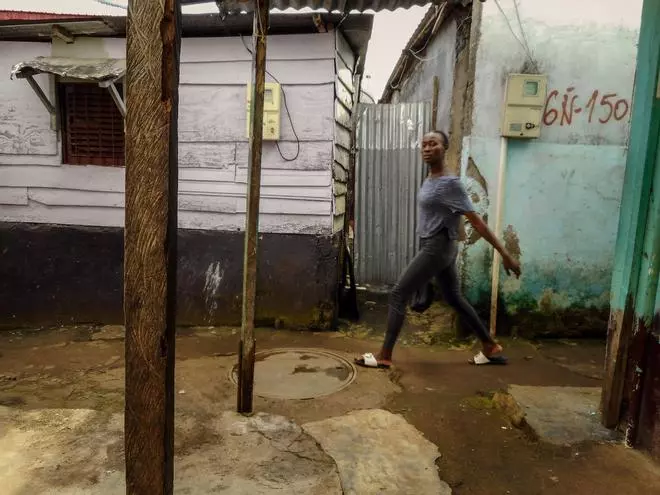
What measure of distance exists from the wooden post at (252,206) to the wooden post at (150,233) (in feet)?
4.91

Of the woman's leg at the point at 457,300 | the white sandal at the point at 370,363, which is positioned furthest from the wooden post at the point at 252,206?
the woman's leg at the point at 457,300

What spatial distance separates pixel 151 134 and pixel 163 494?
113 centimetres

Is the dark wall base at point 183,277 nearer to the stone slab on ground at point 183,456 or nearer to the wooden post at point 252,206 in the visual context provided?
the wooden post at point 252,206

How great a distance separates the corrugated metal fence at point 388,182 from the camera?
241 inches

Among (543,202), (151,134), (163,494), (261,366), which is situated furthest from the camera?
(543,202)

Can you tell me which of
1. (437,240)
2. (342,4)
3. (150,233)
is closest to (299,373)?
(437,240)

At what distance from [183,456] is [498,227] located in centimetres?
360

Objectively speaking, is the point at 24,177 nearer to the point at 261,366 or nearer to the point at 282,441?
the point at 261,366

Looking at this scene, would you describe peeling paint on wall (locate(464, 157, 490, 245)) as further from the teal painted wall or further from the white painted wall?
the white painted wall

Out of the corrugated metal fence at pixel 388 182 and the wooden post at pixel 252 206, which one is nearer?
the wooden post at pixel 252 206

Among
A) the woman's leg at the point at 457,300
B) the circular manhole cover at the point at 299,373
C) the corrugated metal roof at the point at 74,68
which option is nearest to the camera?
the circular manhole cover at the point at 299,373

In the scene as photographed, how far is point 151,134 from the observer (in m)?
1.32

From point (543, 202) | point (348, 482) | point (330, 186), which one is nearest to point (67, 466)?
point (348, 482)

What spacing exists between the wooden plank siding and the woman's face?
143 cm
